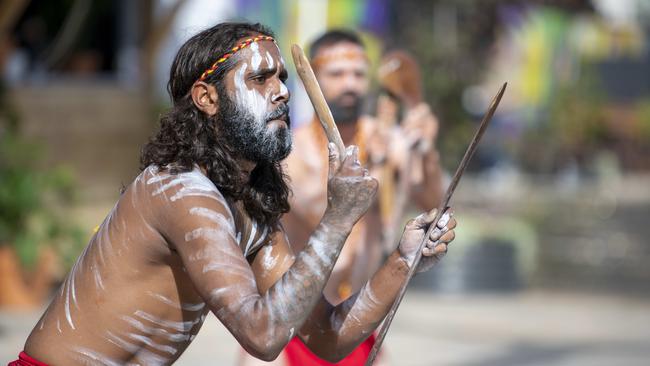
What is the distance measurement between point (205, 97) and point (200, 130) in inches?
3.1

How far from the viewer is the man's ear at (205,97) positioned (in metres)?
2.73

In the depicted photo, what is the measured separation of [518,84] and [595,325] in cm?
3115

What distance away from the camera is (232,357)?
789 cm

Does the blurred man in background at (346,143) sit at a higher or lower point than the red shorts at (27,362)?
lower

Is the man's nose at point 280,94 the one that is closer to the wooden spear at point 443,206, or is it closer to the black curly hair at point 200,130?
the black curly hair at point 200,130

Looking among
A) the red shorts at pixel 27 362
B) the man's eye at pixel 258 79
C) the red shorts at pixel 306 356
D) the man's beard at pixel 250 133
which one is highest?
the man's eye at pixel 258 79

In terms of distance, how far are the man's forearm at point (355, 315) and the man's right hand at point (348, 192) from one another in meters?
0.38

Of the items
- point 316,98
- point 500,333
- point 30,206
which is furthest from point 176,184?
point 30,206

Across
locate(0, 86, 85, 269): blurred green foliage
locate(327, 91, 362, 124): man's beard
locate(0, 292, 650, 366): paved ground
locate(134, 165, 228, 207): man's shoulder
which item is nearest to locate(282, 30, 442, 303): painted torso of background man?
locate(327, 91, 362, 124): man's beard

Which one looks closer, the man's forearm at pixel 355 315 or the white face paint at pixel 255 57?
the white face paint at pixel 255 57

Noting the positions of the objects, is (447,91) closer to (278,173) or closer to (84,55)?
(84,55)

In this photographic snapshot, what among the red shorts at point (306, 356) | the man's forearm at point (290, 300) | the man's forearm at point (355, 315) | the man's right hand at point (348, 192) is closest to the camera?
the man's forearm at point (290, 300)

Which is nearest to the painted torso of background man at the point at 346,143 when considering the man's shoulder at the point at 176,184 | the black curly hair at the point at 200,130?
the black curly hair at the point at 200,130

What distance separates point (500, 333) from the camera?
918 centimetres
